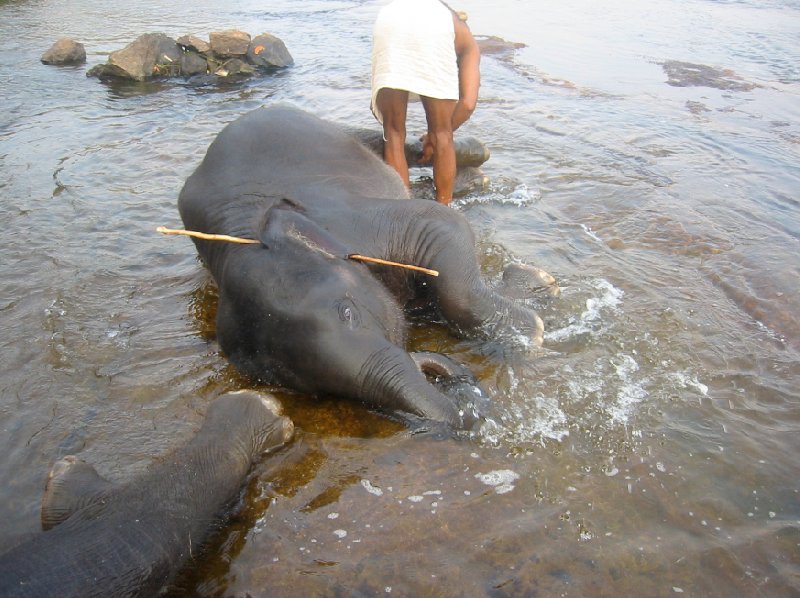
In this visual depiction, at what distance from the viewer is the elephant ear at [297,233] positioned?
12.9 feet

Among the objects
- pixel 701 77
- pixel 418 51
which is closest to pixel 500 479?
pixel 418 51

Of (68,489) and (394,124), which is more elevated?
(394,124)

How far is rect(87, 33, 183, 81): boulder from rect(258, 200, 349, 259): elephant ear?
31.5 ft

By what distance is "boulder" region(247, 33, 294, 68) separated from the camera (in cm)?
1328

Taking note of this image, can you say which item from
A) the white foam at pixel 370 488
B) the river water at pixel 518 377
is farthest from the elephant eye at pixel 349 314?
the white foam at pixel 370 488

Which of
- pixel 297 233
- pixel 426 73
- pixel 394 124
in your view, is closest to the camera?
pixel 297 233

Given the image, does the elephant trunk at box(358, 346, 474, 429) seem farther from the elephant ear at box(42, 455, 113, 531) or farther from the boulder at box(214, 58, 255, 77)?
the boulder at box(214, 58, 255, 77)

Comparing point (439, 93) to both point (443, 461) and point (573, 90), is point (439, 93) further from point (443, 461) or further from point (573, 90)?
point (573, 90)

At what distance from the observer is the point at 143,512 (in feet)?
9.87

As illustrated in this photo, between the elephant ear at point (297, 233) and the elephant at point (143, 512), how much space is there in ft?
2.94

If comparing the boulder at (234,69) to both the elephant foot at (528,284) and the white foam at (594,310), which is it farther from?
the white foam at (594,310)

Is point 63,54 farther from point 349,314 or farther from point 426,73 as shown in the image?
point 349,314

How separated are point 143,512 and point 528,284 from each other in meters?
3.07

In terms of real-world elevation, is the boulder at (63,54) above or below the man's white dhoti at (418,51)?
below
